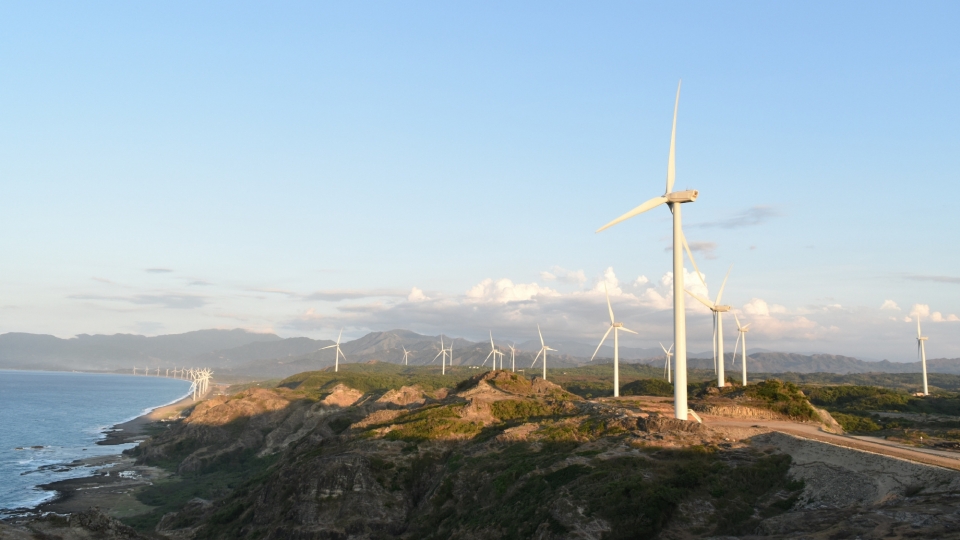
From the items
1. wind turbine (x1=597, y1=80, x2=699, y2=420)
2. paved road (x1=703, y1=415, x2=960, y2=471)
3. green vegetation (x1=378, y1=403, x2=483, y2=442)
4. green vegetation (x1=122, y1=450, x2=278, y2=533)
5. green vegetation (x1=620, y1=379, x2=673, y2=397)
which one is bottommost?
green vegetation (x1=122, y1=450, x2=278, y2=533)

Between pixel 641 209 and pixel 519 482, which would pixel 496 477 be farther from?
pixel 641 209

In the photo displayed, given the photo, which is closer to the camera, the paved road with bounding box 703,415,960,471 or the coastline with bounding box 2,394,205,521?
the paved road with bounding box 703,415,960,471

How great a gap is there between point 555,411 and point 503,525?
1509 inches

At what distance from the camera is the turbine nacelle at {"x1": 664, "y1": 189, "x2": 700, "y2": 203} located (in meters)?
61.5

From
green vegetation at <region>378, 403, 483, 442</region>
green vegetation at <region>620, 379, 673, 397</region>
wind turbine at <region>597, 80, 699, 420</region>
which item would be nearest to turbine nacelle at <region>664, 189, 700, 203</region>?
wind turbine at <region>597, 80, 699, 420</region>

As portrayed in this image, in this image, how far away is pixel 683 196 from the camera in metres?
61.9

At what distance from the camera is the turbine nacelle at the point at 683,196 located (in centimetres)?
6153

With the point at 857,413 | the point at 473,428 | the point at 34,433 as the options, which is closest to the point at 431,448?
the point at 473,428

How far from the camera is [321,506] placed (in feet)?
228

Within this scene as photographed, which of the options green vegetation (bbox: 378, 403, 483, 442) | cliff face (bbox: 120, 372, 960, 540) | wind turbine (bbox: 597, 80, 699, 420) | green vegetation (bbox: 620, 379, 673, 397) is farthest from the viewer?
green vegetation (bbox: 620, 379, 673, 397)

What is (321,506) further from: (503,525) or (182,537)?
(503,525)

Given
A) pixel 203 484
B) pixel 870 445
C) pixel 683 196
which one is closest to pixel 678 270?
pixel 683 196

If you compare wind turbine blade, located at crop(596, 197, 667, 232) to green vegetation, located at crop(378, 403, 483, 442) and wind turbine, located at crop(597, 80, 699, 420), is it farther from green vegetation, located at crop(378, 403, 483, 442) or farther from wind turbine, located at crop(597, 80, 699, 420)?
green vegetation, located at crop(378, 403, 483, 442)

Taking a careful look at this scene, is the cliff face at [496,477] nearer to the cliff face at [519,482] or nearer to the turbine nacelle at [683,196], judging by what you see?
the cliff face at [519,482]
